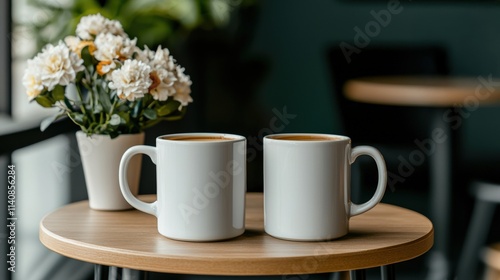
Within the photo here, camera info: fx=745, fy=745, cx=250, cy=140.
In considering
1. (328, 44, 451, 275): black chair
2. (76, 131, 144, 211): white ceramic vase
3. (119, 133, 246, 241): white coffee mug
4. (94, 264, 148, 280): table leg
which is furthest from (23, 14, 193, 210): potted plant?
(328, 44, 451, 275): black chair

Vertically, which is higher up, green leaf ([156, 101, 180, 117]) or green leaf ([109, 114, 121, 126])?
green leaf ([156, 101, 180, 117])

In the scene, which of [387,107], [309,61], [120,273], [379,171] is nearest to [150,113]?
[120,273]

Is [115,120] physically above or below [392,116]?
above

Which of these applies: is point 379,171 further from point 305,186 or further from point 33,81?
point 33,81

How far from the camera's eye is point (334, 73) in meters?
3.24

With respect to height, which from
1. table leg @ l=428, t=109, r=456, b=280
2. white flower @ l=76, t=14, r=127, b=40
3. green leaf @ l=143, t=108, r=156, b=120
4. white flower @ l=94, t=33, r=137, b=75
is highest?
white flower @ l=76, t=14, r=127, b=40

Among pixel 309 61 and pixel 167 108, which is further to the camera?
pixel 309 61

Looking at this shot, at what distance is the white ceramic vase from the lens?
49.4 inches

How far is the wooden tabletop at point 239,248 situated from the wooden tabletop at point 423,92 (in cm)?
139

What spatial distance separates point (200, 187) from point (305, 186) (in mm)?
138

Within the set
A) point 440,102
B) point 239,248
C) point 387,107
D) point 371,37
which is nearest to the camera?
point 239,248

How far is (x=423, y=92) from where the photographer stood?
250 centimetres

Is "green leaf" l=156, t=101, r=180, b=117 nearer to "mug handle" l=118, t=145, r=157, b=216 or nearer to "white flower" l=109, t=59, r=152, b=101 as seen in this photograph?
"white flower" l=109, t=59, r=152, b=101

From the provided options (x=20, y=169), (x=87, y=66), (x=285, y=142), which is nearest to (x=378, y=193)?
(x=285, y=142)
